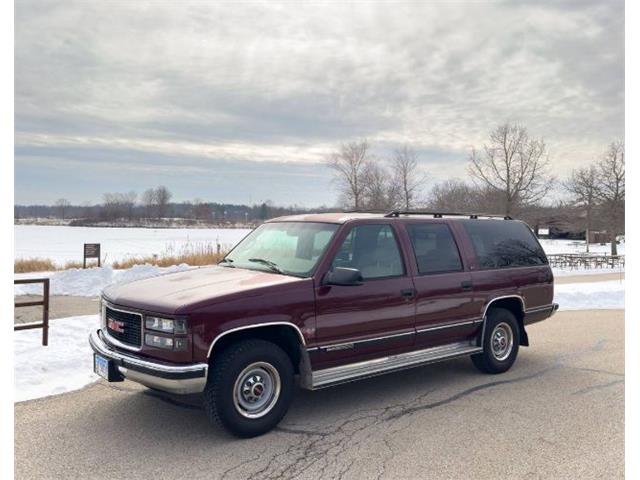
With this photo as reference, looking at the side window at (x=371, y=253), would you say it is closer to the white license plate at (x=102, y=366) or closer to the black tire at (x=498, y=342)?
the black tire at (x=498, y=342)

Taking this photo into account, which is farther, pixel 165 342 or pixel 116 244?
pixel 116 244

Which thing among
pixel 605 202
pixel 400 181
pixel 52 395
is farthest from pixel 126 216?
pixel 52 395

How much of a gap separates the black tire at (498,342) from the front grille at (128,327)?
169 inches

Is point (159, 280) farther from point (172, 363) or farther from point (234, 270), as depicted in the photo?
point (172, 363)

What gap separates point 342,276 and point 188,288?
4.83 feet

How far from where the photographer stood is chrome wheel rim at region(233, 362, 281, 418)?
463cm

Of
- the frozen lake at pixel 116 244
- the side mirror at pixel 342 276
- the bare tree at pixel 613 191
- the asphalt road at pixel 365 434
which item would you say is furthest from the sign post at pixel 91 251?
the bare tree at pixel 613 191

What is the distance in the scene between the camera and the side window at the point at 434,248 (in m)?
6.21

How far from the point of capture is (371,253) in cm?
578

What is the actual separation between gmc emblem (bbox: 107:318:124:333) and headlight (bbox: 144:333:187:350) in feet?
1.48

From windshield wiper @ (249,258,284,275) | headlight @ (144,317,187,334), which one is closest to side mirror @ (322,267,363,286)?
windshield wiper @ (249,258,284,275)

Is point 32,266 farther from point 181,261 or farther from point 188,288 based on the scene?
point 188,288

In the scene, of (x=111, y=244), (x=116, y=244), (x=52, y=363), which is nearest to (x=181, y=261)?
(x=52, y=363)

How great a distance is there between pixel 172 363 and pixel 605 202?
48.0 meters
